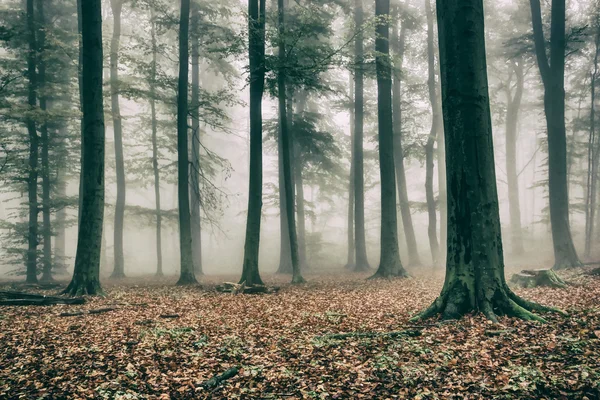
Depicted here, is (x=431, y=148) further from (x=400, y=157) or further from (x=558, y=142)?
(x=558, y=142)

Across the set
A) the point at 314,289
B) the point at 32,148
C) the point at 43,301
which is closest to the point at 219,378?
the point at 43,301

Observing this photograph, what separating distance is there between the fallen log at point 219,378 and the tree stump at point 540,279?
29.6ft

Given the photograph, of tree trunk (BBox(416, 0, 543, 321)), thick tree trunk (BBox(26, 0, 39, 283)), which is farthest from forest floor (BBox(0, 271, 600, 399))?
thick tree trunk (BBox(26, 0, 39, 283))

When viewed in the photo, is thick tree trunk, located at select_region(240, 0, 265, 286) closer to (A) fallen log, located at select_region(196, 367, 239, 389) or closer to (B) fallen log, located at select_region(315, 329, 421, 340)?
(B) fallen log, located at select_region(315, 329, 421, 340)

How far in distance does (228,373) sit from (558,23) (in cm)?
1717

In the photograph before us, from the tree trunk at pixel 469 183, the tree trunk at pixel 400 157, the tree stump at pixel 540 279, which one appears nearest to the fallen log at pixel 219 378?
the tree trunk at pixel 469 183

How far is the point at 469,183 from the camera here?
6.79m

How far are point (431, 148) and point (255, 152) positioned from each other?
11.7 meters

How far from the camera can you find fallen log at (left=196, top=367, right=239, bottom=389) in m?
4.83

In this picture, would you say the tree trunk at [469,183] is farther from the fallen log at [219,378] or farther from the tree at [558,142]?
the tree at [558,142]

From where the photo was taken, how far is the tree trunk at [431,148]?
68.7 ft

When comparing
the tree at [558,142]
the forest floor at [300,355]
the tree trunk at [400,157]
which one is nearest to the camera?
the forest floor at [300,355]

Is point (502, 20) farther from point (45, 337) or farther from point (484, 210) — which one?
point (45, 337)

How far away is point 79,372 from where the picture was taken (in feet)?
16.8
